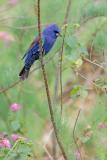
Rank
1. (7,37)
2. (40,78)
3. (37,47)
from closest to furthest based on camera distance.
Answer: (37,47) → (7,37) → (40,78)

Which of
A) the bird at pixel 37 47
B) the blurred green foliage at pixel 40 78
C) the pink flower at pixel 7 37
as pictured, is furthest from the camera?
the pink flower at pixel 7 37

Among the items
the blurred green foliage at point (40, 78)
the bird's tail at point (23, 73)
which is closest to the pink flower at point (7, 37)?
the blurred green foliage at point (40, 78)

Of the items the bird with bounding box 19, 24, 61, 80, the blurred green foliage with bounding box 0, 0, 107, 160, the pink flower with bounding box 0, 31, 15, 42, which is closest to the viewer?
the bird with bounding box 19, 24, 61, 80

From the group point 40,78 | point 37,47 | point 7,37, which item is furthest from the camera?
point 40,78

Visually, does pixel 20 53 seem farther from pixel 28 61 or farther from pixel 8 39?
pixel 28 61

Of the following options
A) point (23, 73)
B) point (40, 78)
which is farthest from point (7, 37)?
point (23, 73)

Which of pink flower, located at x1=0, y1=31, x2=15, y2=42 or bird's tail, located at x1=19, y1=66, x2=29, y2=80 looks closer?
bird's tail, located at x1=19, y1=66, x2=29, y2=80

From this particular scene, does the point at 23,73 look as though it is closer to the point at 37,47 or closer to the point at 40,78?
the point at 37,47

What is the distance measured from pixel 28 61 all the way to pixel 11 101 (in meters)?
1.20

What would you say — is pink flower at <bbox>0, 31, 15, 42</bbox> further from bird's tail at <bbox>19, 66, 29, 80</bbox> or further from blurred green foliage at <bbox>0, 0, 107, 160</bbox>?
bird's tail at <bbox>19, 66, 29, 80</bbox>

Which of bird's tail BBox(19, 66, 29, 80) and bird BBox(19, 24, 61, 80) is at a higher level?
bird BBox(19, 24, 61, 80)

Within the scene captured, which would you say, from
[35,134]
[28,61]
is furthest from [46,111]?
[28,61]

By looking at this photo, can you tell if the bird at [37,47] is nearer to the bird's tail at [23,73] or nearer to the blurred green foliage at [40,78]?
the bird's tail at [23,73]

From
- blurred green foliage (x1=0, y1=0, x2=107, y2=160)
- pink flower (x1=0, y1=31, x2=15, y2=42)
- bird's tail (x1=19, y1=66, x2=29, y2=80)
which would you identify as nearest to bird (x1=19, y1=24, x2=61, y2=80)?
bird's tail (x1=19, y1=66, x2=29, y2=80)
